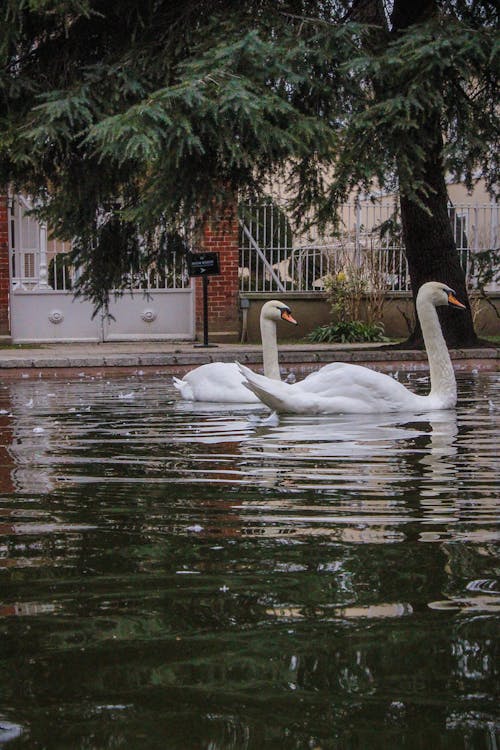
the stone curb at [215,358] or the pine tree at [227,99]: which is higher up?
the pine tree at [227,99]

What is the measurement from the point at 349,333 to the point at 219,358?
471 centimetres

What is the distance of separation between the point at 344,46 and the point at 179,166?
2269 mm

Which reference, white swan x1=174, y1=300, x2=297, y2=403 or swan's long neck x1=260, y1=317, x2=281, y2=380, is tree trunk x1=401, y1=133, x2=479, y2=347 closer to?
white swan x1=174, y1=300, x2=297, y2=403

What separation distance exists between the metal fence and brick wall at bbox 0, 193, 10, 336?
395cm

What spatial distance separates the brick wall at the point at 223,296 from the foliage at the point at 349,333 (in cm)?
148

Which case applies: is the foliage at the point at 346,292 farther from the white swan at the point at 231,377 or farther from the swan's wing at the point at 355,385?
the swan's wing at the point at 355,385

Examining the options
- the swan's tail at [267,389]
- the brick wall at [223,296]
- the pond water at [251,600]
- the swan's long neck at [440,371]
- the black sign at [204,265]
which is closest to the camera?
the pond water at [251,600]

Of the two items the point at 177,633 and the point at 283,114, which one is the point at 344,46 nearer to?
the point at 283,114

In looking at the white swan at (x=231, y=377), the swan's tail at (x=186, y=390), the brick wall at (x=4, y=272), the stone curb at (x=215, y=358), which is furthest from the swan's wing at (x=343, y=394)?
the brick wall at (x=4, y=272)

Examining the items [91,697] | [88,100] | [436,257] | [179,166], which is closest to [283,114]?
[179,166]

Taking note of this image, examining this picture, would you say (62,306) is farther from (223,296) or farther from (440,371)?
(440,371)

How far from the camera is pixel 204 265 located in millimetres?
20078

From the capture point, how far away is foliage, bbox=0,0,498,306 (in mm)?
13914

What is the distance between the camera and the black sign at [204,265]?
789 inches
